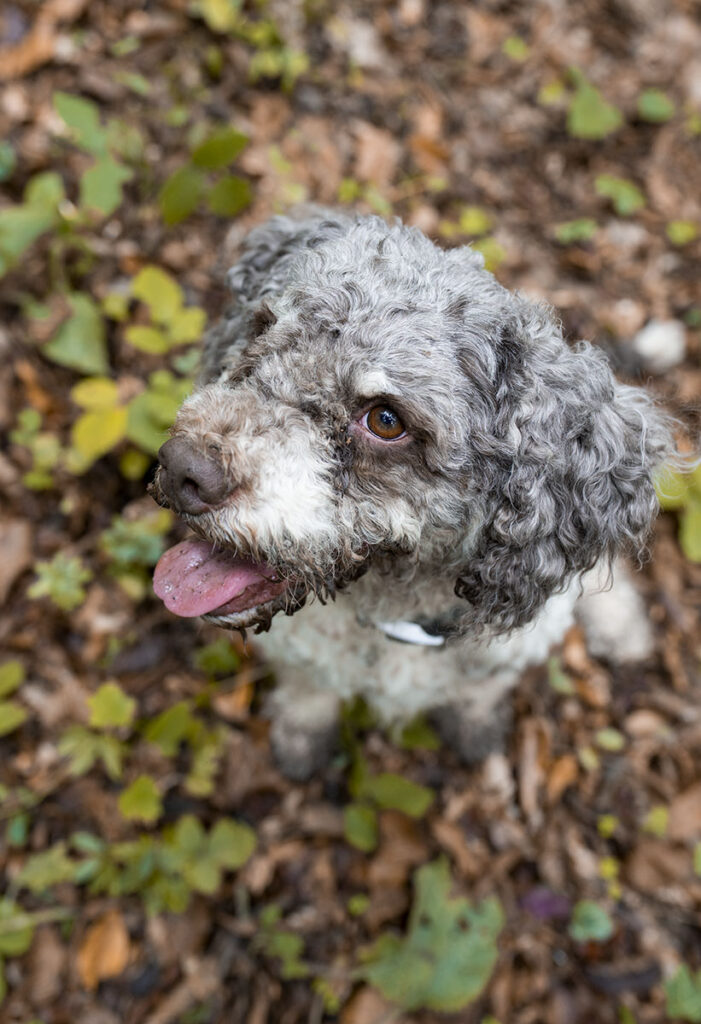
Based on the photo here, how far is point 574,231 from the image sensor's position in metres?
4.96

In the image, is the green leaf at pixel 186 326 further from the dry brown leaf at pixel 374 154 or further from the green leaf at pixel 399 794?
the green leaf at pixel 399 794

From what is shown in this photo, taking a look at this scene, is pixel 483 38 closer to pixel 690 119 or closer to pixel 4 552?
pixel 690 119

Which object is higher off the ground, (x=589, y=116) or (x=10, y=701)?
(x=589, y=116)

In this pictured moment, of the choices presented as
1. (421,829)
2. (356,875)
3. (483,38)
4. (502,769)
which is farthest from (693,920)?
(483,38)

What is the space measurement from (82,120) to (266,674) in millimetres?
2792

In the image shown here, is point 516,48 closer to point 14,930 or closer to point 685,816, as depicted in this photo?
point 685,816

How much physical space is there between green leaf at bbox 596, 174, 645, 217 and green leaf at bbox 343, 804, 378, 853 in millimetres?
4080

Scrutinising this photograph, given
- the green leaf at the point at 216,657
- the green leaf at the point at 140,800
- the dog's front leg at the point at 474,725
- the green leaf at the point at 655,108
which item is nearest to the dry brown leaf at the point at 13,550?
the green leaf at the point at 216,657

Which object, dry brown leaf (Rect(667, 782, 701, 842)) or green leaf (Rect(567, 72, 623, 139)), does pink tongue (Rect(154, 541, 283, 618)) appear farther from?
green leaf (Rect(567, 72, 623, 139))

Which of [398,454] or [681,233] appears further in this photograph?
[681,233]

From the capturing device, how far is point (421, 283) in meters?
2.28

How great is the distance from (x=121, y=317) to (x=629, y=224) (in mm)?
3359

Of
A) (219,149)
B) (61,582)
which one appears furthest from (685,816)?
(219,149)

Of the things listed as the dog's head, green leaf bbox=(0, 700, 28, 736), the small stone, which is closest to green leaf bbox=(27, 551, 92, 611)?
green leaf bbox=(0, 700, 28, 736)
